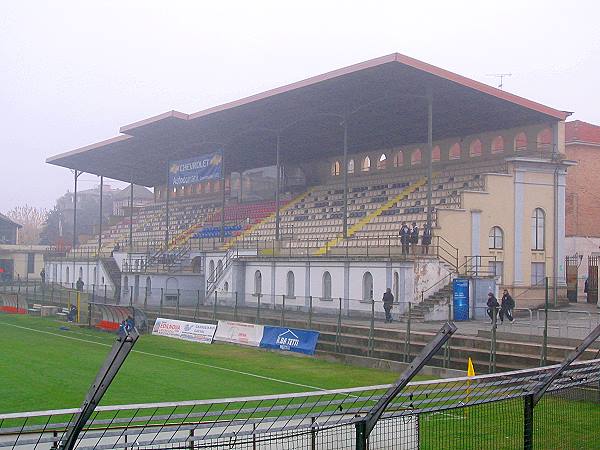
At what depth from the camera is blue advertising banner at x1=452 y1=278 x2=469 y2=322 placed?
3406 cm

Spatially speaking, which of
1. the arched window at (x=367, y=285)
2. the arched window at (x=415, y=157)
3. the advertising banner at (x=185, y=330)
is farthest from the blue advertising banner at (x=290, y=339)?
the arched window at (x=415, y=157)

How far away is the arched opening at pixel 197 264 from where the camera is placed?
173 feet

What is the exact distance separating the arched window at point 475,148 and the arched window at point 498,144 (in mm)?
1177

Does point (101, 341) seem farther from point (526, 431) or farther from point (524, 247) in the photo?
point (526, 431)

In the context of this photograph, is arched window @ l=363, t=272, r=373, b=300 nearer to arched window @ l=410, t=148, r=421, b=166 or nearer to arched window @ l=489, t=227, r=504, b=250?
arched window @ l=489, t=227, r=504, b=250

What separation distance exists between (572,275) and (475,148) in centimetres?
842

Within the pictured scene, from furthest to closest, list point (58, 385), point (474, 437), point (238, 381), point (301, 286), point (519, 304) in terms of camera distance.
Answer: point (301, 286) < point (519, 304) < point (238, 381) < point (58, 385) < point (474, 437)

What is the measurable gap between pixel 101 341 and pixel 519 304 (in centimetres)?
1814

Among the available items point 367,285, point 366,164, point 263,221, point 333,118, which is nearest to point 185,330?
point 367,285

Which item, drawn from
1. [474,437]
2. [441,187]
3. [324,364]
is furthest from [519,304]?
[474,437]

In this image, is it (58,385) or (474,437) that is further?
(58,385)

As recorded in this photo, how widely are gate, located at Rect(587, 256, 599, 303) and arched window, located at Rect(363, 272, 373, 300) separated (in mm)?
11338

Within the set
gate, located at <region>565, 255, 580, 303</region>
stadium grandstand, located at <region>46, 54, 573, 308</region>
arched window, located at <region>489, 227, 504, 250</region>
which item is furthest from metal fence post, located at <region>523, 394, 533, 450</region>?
gate, located at <region>565, 255, 580, 303</region>

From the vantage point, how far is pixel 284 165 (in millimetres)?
59625
